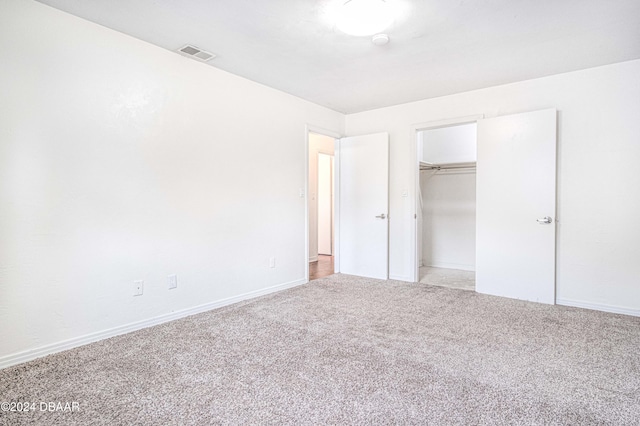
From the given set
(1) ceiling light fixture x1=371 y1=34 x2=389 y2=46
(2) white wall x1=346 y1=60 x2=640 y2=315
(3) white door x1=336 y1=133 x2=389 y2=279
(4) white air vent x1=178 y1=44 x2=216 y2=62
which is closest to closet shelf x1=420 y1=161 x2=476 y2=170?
(3) white door x1=336 y1=133 x2=389 y2=279

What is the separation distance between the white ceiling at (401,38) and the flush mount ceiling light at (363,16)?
10 centimetres

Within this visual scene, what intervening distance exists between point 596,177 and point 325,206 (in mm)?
4704

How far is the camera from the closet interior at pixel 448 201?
5246 mm

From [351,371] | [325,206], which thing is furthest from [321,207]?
[351,371]

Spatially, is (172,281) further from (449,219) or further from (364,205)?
(449,219)

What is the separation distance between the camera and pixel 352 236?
507 cm

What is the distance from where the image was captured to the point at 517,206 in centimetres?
376

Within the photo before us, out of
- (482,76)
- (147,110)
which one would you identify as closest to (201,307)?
(147,110)

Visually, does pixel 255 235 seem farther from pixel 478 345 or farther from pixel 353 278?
pixel 478 345

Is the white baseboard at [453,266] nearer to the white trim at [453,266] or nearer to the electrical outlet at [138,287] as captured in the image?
the white trim at [453,266]

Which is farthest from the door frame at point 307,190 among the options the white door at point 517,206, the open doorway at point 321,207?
the white door at point 517,206

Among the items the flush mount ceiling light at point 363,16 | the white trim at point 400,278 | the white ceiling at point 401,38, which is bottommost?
the white trim at point 400,278

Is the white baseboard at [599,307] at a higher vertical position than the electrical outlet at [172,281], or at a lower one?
lower

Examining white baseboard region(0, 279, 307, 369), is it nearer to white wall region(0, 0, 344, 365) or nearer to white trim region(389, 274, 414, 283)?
white wall region(0, 0, 344, 365)
